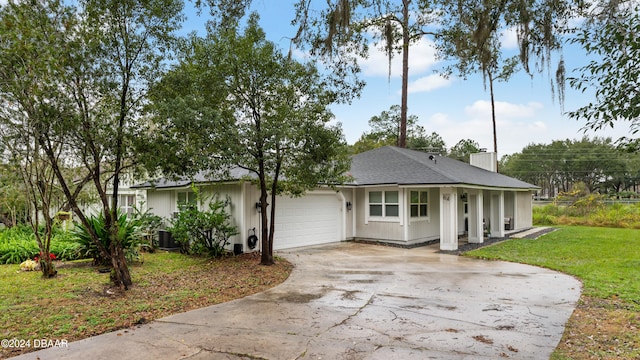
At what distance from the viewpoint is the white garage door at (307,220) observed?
11445mm

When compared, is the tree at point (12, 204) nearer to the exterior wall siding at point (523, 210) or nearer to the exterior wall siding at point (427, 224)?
the exterior wall siding at point (427, 224)

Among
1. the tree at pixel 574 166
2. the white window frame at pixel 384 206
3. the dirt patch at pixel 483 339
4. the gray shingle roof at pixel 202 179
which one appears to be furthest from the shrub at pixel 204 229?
the tree at pixel 574 166


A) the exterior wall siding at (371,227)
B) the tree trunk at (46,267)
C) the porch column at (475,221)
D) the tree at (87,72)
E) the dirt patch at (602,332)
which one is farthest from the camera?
the porch column at (475,221)

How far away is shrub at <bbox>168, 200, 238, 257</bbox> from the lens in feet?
31.6

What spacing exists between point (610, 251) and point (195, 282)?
473 inches

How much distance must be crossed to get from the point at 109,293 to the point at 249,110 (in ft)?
14.7

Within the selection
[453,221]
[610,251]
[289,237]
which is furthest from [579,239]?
[289,237]

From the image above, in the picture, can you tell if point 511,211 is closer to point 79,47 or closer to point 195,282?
point 195,282

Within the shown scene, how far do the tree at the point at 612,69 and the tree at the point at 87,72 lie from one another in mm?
6422

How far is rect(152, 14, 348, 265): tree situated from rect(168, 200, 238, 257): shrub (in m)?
2.01

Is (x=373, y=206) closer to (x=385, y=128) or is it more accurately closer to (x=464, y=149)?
(x=385, y=128)

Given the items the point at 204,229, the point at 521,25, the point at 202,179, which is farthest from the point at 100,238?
the point at 521,25

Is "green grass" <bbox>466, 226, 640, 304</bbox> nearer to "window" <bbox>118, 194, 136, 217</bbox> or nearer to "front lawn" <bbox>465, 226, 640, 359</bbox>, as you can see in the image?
"front lawn" <bbox>465, 226, 640, 359</bbox>

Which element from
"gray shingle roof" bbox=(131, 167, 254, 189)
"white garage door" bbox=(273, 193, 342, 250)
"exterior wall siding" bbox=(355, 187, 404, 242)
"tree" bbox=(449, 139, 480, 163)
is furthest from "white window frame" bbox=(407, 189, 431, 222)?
"tree" bbox=(449, 139, 480, 163)
